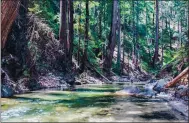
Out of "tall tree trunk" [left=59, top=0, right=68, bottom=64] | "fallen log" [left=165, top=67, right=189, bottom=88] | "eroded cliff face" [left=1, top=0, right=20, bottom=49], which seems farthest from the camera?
"tall tree trunk" [left=59, top=0, right=68, bottom=64]

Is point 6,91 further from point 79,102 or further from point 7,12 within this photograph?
point 7,12

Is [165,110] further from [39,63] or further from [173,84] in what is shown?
[39,63]

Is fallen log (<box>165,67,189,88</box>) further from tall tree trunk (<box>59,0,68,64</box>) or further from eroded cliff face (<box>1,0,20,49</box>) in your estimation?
tall tree trunk (<box>59,0,68,64</box>)

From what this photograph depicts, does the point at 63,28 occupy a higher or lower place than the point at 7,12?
higher

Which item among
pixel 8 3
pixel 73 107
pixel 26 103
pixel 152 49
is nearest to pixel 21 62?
pixel 26 103

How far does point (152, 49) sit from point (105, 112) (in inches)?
1685

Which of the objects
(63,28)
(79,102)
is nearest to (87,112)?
(79,102)

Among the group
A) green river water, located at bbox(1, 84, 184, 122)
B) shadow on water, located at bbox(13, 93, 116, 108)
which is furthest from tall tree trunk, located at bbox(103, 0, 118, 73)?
green river water, located at bbox(1, 84, 184, 122)

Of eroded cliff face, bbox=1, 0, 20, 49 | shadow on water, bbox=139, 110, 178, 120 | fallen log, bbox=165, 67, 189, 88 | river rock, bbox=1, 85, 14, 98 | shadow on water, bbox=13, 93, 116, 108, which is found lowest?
shadow on water, bbox=139, 110, 178, 120

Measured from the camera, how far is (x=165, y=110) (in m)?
8.98

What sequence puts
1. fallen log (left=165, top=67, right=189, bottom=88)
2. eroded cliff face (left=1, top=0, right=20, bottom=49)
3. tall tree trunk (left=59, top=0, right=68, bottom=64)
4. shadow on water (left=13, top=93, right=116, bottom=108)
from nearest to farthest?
eroded cliff face (left=1, top=0, right=20, bottom=49) < shadow on water (left=13, top=93, right=116, bottom=108) < fallen log (left=165, top=67, right=189, bottom=88) < tall tree trunk (left=59, top=0, right=68, bottom=64)

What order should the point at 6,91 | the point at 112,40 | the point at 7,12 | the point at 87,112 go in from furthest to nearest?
the point at 112,40, the point at 6,91, the point at 87,112, the point at 7,12

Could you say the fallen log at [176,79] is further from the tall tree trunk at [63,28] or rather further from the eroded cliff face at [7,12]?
the tall tree trunk at [63,28]

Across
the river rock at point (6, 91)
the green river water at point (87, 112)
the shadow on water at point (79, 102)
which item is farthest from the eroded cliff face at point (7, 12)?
the river rock at point (6, 91)
